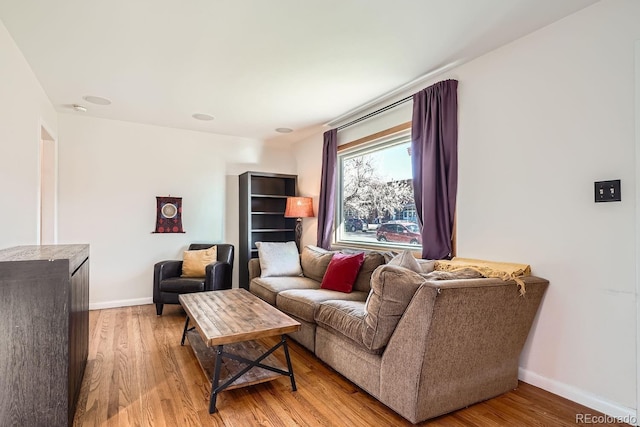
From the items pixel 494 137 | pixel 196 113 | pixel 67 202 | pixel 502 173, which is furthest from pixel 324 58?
pixel 67 202

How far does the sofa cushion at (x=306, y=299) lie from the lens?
9.30ft

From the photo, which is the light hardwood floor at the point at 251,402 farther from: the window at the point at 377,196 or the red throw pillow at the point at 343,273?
the window at the point at 377,196

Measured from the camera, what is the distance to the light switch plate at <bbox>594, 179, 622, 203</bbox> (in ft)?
6.52

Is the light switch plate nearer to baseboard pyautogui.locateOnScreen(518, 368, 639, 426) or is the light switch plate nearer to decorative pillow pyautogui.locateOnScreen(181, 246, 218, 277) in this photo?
baseboard pyautogui.locateOnScreen(518, 368, 639, 426)

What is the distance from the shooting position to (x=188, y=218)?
492 centimetres

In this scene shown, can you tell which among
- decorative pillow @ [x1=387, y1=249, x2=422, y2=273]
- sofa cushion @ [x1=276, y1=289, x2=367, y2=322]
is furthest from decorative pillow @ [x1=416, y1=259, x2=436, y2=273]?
sofa cushion @ [x1=276, y1=289, x2=367, y2=322]

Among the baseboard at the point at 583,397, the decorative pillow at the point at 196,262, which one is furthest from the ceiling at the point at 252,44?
the baseboard at the point at 583,397

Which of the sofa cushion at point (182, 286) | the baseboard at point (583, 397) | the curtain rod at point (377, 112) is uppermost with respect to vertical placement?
the curtain rod at point (377, 112)

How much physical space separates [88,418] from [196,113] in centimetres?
330

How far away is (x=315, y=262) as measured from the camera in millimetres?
A: 3945

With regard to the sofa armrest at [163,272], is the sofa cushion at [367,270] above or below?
above

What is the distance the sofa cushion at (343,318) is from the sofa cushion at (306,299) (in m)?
0.12

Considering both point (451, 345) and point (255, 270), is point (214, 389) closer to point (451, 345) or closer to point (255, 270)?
point (451, 345)

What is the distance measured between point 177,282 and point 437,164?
3185 mm
